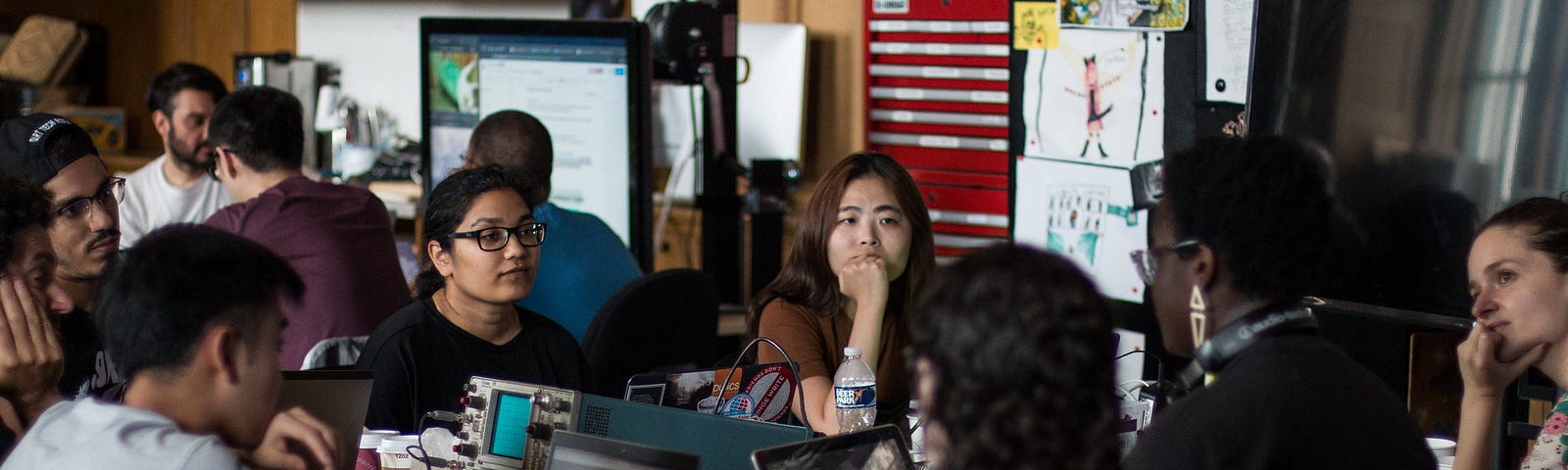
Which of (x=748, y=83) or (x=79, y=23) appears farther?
(x=79, y=23)

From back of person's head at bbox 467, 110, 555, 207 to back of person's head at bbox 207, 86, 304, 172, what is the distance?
42 cm

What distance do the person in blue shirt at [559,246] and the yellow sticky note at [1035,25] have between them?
49.9 inches

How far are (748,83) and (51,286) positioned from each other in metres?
2.89

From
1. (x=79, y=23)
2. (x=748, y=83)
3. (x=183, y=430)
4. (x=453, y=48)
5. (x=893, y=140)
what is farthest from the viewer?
(x=79, y=23)

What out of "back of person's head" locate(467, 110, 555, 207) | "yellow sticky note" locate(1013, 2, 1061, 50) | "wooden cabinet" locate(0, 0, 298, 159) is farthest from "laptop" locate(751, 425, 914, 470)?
"wooden cabinet" locate(0, 0, 298, 159)

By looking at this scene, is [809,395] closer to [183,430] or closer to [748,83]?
[183,430]

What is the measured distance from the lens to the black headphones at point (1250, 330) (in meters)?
1.41

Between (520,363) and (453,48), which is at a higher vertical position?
(453,48)

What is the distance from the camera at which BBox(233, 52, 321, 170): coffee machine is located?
555 cm

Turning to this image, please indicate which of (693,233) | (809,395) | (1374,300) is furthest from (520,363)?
(693,233)

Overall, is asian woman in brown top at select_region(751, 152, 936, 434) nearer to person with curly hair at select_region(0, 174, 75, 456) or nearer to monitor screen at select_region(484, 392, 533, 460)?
monitor screen at select_region(484, 392, 533, 460)

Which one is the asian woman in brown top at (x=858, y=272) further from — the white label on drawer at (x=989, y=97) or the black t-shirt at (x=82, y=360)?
the white label on drawer at (x=989, y=97)

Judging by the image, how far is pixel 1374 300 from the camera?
110 inches

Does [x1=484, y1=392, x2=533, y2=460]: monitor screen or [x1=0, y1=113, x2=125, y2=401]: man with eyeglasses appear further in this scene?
A: [x1=0, y1=113, x2=125, y2=401]: man with eyeglasses
